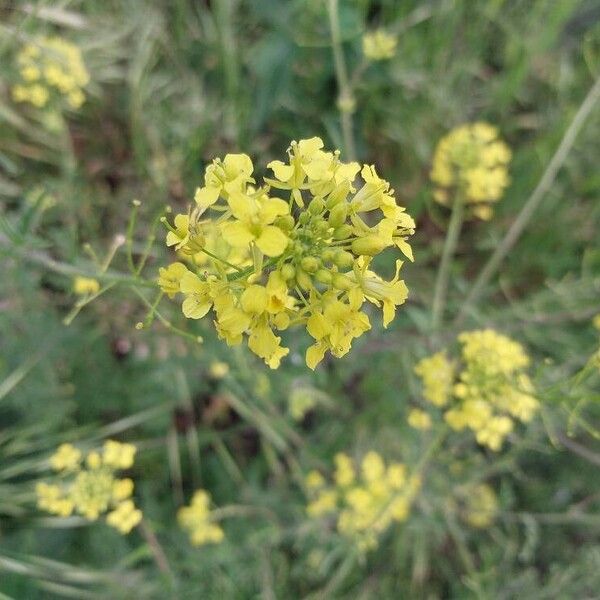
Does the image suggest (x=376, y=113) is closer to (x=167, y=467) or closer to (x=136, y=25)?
(x=136, y=25)

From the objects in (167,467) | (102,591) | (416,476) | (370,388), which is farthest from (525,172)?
(102,591)

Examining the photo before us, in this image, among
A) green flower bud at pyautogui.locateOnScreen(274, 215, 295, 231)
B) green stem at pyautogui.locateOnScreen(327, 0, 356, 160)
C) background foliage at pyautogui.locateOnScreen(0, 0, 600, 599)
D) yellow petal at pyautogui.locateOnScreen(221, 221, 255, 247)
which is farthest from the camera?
background foliage at pyautogui.locateOnScreen(0, 0, 600, 599)

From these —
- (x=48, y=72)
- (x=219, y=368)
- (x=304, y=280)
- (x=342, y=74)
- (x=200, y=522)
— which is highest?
(x=48, y=72)

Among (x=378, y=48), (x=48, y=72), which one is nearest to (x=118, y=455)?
(x=48, y=72)

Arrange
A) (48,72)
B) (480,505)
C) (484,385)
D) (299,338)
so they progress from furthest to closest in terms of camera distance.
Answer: (480,505), (48,72), (299,338), (484,385)

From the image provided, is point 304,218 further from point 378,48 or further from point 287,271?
point 378,48

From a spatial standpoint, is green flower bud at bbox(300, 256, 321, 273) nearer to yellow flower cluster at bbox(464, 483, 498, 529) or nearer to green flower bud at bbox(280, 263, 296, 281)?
green flower bud at bbox(280, 263, 296, 281)

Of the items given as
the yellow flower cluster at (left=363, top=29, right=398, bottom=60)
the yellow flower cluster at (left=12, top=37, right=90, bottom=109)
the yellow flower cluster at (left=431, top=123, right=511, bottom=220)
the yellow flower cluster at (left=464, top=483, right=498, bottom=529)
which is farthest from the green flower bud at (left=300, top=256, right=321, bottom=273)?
the yellow flower cluster at (left=464, top=483, right=498, bottom=529)
